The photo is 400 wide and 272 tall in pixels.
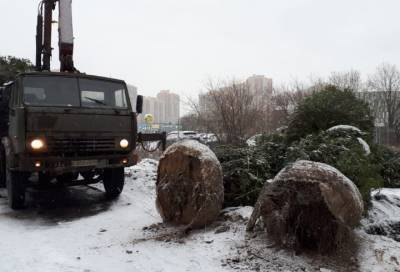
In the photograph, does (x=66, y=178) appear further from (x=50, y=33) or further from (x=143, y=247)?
(x=50, y=33)

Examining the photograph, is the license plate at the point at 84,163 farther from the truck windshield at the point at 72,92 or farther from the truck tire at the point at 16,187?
the truck tire at the point at 16,187

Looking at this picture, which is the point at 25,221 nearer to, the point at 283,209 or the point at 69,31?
the point at 283,209

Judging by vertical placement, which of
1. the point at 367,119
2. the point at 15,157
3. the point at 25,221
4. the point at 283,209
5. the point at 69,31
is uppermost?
the point at 69,31

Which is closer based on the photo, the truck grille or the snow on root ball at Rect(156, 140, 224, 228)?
the snow on root ball at Rect(156, 140, 224, 228)

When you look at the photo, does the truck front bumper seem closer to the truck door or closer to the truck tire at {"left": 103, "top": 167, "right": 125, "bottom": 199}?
the truck door

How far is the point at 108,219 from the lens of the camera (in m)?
6.50

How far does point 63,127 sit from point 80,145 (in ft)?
1.35

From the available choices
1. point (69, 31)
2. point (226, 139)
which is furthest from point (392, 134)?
point (69, 31)

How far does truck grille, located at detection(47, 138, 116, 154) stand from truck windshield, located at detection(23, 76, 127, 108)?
0.64 metres

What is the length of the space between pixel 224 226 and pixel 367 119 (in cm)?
435

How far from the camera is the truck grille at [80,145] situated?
21.4ft

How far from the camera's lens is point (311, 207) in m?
4.38

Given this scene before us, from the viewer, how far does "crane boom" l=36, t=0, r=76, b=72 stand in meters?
9.31

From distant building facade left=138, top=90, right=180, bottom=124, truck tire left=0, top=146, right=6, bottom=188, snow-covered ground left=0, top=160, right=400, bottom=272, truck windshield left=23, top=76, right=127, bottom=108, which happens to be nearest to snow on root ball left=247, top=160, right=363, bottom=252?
snow-covered ground left=0, top=160, right=400, bottom=272
